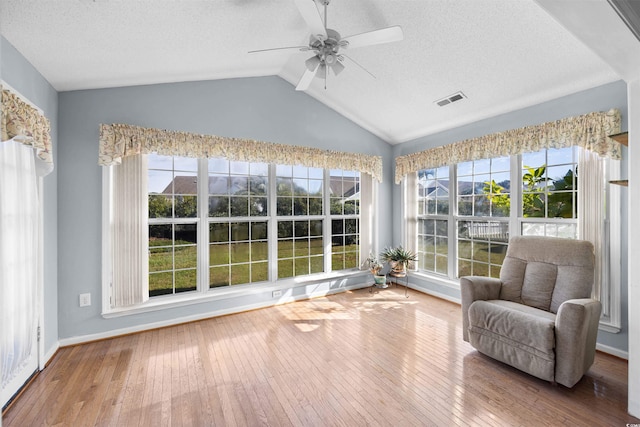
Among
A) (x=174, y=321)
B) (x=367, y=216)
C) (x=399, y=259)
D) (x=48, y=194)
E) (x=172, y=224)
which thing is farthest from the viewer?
(x=367, y=216)

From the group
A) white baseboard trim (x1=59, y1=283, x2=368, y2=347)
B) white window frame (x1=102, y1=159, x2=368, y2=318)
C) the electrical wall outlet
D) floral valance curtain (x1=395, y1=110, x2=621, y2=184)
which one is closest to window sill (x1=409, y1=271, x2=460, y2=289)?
white window frame (x1=102, y1=159, x2=368, y2=318)

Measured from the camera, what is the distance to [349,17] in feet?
9.82

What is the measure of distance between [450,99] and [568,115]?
121 cm

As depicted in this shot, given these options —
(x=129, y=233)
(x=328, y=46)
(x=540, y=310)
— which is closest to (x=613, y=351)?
(x=540, y=310)

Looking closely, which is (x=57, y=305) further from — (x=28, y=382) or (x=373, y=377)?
(x=373, y=377)

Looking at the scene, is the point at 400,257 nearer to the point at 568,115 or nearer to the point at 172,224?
the point at 568,115

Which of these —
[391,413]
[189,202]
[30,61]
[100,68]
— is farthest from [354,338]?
[30,61]

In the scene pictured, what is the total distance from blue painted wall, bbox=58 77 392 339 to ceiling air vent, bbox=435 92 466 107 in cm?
177

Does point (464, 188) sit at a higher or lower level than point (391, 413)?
higher

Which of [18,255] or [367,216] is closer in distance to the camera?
[18,255]

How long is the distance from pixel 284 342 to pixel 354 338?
0.73 m

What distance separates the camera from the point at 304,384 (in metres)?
2.51

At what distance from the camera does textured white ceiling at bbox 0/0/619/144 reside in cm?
235

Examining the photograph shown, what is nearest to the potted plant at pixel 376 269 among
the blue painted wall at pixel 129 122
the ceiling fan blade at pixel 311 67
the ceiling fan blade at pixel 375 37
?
the blue painted wall at pixel 129 122
